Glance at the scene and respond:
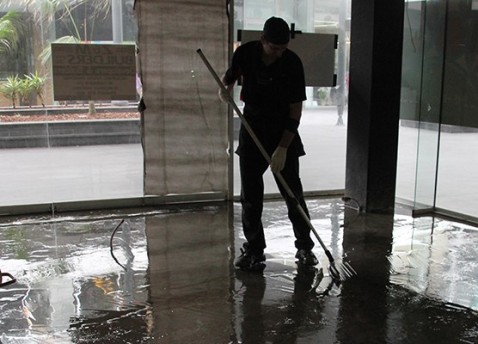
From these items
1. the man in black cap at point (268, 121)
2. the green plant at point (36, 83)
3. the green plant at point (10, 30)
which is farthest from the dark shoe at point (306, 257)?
the green plant at point (10, 30)

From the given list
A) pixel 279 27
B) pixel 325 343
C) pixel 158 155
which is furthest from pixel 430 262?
pixel 158 155

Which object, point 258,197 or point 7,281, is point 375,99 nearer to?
point 258,197

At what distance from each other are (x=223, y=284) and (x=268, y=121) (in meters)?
0.95

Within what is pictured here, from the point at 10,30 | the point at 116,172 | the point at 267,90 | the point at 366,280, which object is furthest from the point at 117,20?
the point at 366,280

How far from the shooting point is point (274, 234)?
12.5 ft

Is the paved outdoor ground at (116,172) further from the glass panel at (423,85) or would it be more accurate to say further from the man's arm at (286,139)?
the man's arm at (286,139)

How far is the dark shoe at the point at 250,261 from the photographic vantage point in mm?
3121

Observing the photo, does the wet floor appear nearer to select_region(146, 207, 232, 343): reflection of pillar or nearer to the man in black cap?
select_region(146, 207, 232, 343): reflection of pillar

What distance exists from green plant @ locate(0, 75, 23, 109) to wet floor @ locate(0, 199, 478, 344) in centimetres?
97

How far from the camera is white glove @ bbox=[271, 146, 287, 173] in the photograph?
2.98m

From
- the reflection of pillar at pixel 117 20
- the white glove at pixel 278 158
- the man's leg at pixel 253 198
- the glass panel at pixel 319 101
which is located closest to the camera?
the white glove at pixel 278 158

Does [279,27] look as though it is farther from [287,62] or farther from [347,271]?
[347,271]

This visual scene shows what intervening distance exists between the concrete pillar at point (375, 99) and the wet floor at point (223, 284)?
14.7 inches

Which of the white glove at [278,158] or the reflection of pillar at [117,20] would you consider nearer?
the white glove at [278,158]
